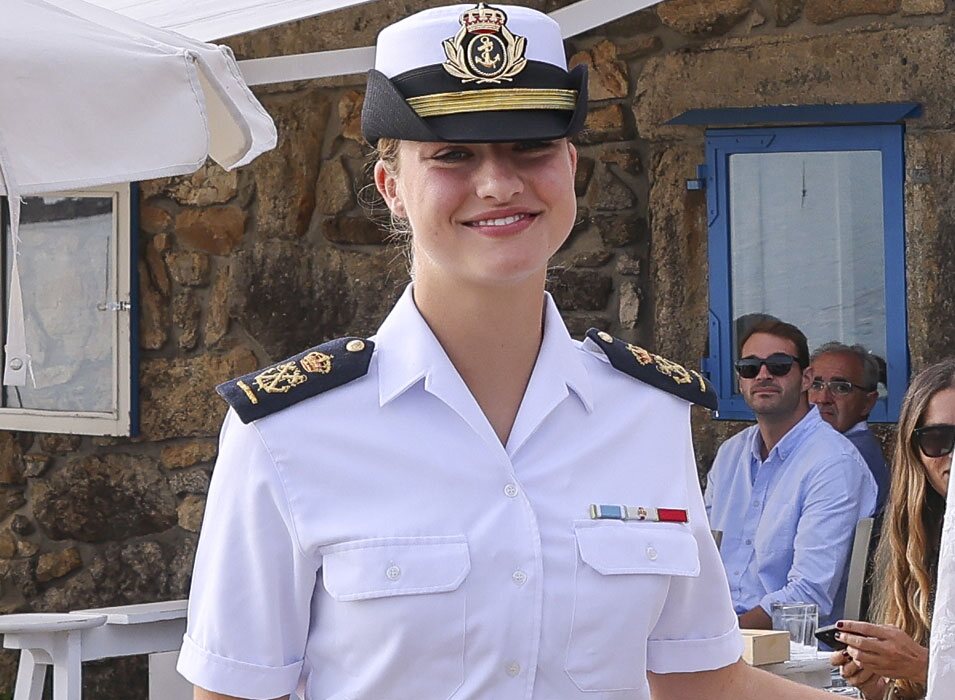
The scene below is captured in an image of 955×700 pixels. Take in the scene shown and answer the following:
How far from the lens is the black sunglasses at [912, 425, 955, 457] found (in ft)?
9.97

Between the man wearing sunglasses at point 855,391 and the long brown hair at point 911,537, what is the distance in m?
0.92

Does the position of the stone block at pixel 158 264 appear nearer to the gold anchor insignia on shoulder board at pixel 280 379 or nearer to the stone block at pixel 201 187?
the stone block at pixel 201 187

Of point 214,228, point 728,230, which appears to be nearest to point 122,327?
point 214,228

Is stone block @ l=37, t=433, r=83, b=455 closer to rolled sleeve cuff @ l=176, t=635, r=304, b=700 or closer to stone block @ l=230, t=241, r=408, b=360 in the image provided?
stone block @ l=230, t=241, r=408, b=360

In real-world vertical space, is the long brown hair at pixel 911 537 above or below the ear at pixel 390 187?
below

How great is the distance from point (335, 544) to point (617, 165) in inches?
120

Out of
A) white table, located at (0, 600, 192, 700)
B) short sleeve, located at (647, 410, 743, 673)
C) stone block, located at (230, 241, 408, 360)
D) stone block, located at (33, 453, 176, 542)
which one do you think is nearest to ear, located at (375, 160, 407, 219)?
short sleeve, located at (647, 410, 743, 673)

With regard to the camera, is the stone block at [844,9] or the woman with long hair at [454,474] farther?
the stone block at [844,9]

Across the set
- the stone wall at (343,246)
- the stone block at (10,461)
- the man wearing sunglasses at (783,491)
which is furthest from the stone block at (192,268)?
the man wearing sunglasses at (783,491)

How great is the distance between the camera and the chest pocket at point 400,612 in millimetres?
1415

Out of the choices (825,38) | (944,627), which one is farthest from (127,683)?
(944,627)

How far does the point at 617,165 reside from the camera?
4355 millimetres

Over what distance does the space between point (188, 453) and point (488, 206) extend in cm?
369

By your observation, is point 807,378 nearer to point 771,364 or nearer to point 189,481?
point 771,364
